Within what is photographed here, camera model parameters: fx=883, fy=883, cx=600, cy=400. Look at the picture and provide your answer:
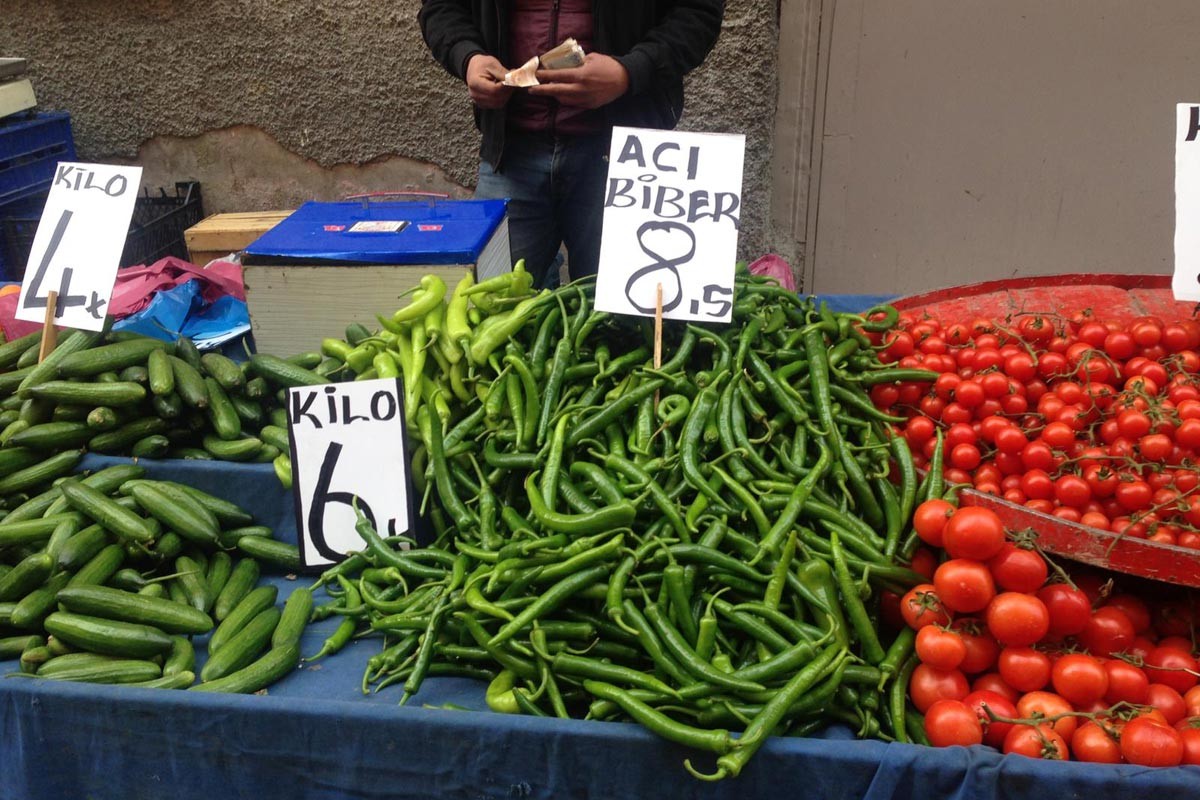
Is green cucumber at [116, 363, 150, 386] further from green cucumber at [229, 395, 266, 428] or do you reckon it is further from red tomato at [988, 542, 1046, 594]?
red tomato at [988, 542, 1046, 594]

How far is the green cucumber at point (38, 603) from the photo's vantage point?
1845mm

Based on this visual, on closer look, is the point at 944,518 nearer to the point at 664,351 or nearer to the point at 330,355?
the point at 664,351

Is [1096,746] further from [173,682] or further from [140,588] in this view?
[140,588]

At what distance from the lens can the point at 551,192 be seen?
3.19 m

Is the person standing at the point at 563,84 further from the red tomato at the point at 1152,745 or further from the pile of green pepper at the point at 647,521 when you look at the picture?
the red tomato at the point at 1152,745

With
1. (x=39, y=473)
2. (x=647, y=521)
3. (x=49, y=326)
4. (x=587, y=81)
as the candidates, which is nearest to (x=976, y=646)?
(x=647, y=521)

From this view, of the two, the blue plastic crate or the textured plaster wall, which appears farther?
the textured plaster wall

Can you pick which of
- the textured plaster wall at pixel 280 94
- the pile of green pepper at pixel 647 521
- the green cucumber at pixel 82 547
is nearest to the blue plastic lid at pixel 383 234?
the pile of green pepper at pixel 647 521

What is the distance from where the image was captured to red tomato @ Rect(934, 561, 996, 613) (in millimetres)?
1515

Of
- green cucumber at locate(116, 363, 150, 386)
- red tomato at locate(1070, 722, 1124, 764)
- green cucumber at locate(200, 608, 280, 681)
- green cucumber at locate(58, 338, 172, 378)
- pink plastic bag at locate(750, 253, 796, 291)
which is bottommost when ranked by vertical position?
green cucumber at locate(200, 608, 280, 681)

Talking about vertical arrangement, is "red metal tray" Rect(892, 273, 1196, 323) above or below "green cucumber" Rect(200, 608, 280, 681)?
above

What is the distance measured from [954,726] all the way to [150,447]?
199 cm

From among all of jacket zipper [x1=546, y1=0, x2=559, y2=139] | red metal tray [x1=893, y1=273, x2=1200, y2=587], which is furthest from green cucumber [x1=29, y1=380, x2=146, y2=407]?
red metal tray [x1=893, y1=273, x2=1200, y2=587]

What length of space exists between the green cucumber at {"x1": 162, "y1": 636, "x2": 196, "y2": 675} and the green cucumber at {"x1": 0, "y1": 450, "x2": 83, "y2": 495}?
0.70 meters
